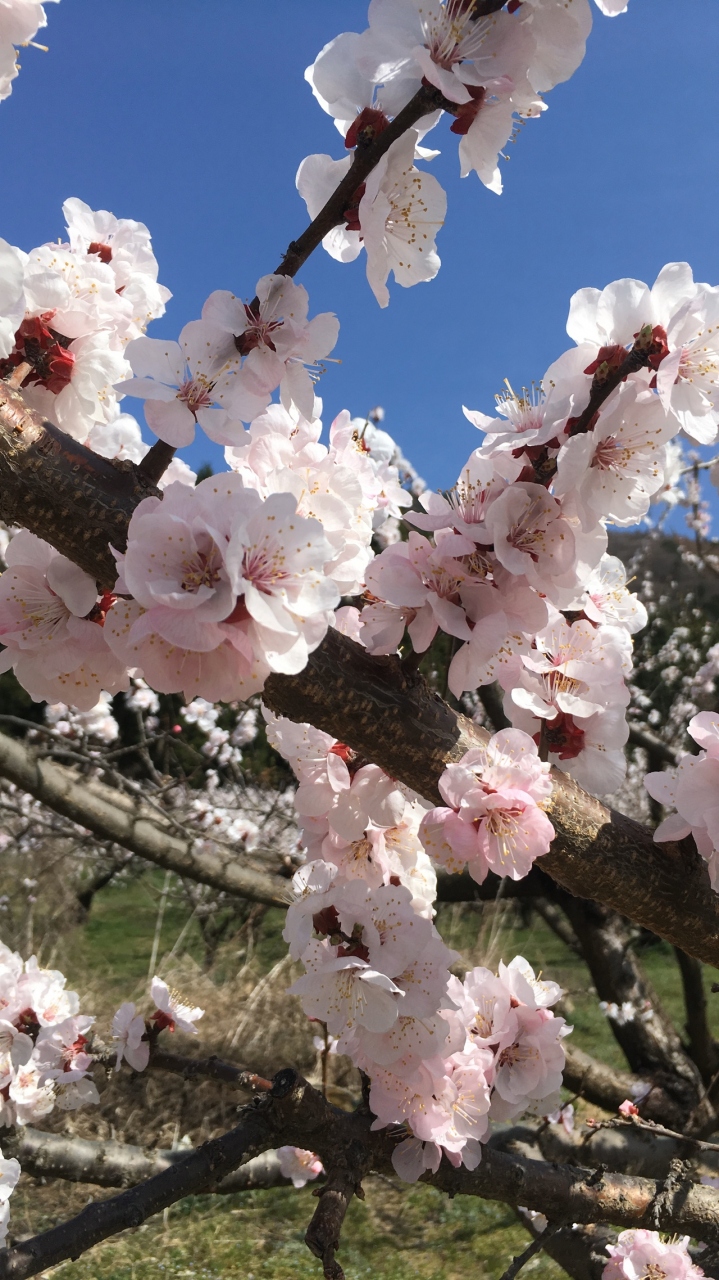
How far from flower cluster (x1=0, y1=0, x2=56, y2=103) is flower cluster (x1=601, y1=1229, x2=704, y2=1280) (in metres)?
2.27

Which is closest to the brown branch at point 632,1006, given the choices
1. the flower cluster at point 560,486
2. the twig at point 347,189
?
the flower cluster at point 560,486

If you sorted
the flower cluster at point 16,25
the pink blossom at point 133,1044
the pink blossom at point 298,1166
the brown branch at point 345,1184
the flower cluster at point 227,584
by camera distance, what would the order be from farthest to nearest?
the pink blossom at point 298,1166, the pink blossom at point 133,1044, the brown branch at point 345,1184, the flower cluster at point 16,25, the flower cluster at point 227,584

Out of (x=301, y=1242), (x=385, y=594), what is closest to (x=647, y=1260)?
(x=385, y=594)

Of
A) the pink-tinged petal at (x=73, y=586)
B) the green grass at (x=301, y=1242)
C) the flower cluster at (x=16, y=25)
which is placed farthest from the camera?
the green grass at (x=301, y=1242)

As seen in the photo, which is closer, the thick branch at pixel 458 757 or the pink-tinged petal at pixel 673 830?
the thick branch at pixel 458 757

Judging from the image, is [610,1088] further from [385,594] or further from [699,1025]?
[385,594]

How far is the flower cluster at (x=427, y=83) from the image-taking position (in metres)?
0.82

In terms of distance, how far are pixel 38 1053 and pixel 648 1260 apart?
4.58 feet

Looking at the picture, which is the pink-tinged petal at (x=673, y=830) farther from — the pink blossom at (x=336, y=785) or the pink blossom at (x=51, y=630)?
the pink blossom at (x=51, y=630)

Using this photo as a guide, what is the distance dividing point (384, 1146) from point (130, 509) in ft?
3.60

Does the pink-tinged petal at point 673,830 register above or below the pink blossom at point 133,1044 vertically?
above

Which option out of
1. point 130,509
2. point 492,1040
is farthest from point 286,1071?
point 130,509

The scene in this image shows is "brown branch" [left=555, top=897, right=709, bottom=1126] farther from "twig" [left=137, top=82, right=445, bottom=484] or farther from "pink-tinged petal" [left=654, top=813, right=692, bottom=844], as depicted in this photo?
"twig" [left=137, top=82, right=445, bottom=484]

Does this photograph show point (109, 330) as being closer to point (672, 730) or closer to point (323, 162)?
point (323, 162)
